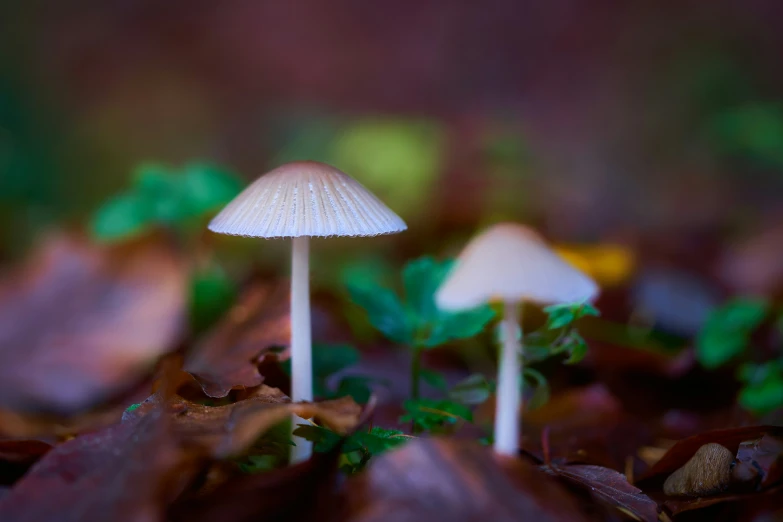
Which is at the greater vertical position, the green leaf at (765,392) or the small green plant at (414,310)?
the small green plant at (414,310)

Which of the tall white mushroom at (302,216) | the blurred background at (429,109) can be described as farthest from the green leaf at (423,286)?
the blurred background at (429,109)

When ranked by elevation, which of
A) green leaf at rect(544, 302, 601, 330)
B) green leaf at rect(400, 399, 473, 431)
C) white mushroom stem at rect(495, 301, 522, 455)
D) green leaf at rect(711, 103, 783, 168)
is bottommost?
green leaf at rect(400, 399, 473, 431)

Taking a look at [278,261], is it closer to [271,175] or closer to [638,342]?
[638,342]

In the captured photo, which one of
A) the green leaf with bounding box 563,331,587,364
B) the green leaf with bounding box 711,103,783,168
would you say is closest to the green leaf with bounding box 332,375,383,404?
the green leaf with bounding box 563,331,587,364

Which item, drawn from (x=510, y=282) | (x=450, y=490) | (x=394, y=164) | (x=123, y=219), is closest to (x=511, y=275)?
(x=510, y=282)

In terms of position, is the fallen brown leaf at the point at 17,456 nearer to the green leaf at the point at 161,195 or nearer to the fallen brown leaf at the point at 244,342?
the fallen brown leaf at the point at 244,342

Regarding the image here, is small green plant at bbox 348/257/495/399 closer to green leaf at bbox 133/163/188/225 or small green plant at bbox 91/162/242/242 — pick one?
small green plant at bbox 91/162/242/242
